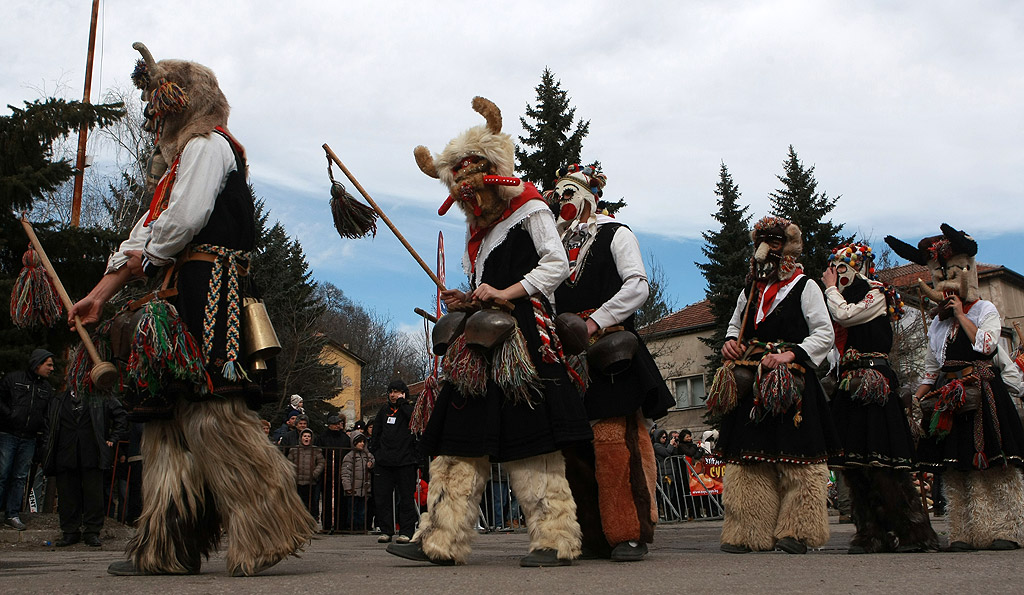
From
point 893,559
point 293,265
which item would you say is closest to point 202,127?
point 893,559

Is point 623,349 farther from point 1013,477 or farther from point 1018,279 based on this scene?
point 1018,279

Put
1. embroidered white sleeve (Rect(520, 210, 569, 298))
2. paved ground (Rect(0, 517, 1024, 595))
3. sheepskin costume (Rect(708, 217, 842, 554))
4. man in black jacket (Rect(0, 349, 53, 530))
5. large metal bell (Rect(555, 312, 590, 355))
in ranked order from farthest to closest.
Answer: man in black jacket (Rect(0, 349, 53, 530)) → sheepskin costume (Rect(708, 217, 842, 554)) → large metal bell (Rect(555, 312, 590, 355)) → embroidered white sleeve (Rect(520, 210, 569, 298)) → paved ground (Rect(0, 517, 1024, 595))

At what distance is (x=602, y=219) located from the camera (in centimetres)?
612

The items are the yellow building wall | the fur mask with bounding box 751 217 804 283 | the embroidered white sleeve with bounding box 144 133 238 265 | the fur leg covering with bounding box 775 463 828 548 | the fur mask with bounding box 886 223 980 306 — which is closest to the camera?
the embroidered white sleeve with bounding box 144 133 238 265

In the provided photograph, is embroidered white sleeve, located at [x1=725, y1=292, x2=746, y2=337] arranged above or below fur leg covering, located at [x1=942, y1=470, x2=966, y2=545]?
above

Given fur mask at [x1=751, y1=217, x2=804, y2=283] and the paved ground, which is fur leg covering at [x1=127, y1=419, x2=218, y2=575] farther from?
fur mask at [x1=751, y1=217, x2=804, y2=283]

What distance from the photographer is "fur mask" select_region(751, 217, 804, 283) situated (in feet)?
23.1

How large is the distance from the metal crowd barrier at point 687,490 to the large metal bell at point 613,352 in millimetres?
11262

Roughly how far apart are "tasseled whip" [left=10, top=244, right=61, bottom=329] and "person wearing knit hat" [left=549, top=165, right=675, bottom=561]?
2.78m

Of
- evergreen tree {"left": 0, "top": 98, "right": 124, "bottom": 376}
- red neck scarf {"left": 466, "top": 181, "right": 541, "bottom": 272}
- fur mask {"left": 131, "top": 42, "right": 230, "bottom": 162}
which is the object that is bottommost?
red neck scarf {"left": 466, "top": 181, "right": 541, "bottom": 272}

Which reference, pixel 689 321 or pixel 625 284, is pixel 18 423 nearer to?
pixel 625 284

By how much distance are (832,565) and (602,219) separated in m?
2.43

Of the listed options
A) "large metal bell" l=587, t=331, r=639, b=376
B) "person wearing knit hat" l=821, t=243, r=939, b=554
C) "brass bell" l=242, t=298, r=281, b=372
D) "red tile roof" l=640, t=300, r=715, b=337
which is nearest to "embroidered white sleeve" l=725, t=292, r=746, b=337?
"person wearing knit hat" l=821, t=243, r=939, b=554

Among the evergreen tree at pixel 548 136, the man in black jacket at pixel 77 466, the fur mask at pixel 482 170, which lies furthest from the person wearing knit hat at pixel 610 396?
the evergreen tree at pixel 548 136
